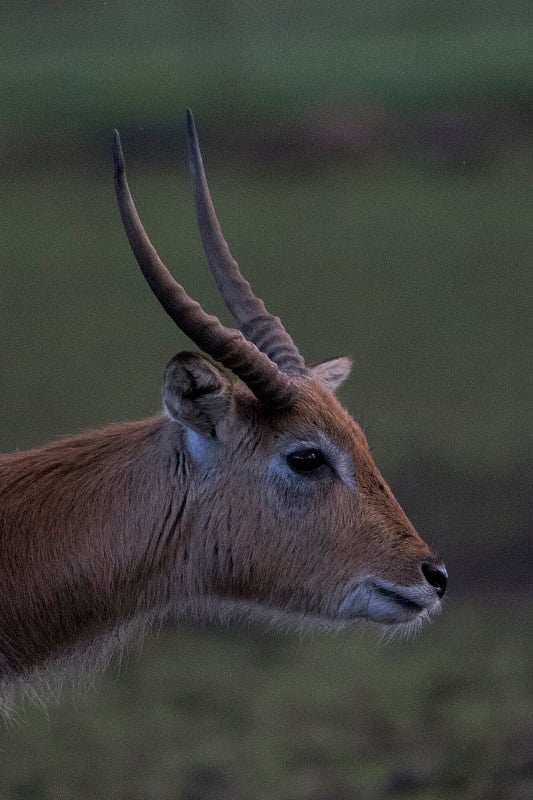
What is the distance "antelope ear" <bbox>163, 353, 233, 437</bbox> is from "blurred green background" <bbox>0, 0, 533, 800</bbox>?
251cm

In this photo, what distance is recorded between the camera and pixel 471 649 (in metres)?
5.43

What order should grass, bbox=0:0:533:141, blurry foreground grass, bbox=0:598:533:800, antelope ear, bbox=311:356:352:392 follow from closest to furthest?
1. antelope ear, bbox=311:356:352:392
2. blurry foreground grass, bbox=0:598:533:800
3. grass, bbox=0:0:533:141

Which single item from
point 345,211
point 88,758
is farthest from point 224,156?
point 88,758

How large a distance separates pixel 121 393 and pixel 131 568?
146 inches

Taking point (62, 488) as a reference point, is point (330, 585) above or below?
below

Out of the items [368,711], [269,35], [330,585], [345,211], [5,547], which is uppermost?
[269,35]

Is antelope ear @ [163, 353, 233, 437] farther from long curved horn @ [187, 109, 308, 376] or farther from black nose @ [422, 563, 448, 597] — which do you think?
Answer: black nose @ [422, 563, 448, 597]

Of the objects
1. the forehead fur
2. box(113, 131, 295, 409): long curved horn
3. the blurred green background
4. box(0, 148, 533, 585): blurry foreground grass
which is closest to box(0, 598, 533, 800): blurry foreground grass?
the blurred green background

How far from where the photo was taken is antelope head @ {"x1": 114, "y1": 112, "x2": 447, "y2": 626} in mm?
2721

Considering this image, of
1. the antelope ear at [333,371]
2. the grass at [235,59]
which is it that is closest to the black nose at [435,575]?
the antelope ear at [333,371]

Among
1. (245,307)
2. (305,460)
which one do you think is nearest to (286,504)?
(305,460)

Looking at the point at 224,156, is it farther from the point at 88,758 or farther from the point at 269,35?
the point at 88,758

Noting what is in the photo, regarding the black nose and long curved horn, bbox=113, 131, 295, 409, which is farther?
the black nose

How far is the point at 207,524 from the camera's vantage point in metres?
2.76
